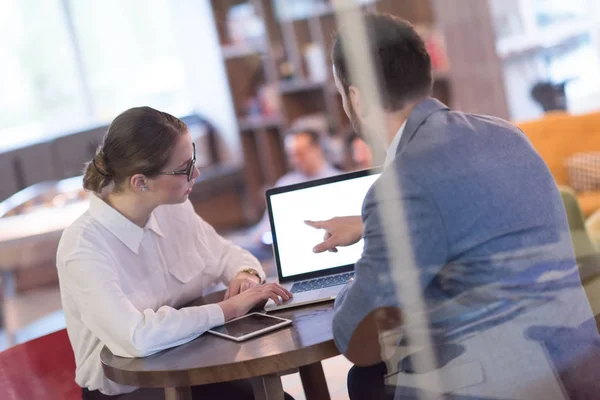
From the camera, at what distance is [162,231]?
5.83 ft

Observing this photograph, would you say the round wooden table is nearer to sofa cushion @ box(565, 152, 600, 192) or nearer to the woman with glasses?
the woman with glasses

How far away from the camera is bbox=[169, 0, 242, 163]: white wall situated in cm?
574

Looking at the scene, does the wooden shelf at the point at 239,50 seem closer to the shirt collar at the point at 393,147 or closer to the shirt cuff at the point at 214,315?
the shirt cuff at the point at 214,315

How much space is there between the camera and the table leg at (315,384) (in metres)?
1.82

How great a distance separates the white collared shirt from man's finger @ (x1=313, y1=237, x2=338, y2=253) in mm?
244

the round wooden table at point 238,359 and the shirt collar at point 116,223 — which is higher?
the shirt collar at point 116,223

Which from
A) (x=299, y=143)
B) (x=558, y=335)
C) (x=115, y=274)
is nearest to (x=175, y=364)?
(x=115, y=274)

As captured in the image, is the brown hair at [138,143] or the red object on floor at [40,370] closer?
the brown hair at [138,143]

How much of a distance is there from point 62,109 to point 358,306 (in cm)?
484

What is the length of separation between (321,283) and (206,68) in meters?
4.43

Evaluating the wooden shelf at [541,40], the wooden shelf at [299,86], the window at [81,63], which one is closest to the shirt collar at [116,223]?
the wooden shelf at [541,40]

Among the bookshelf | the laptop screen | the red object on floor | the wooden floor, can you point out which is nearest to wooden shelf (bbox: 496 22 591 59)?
the bookshelf

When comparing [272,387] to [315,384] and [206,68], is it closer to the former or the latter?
[315,384]

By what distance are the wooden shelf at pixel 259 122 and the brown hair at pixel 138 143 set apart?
369 cm
